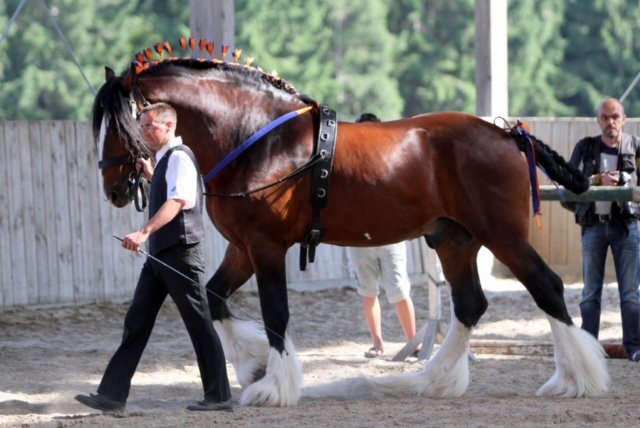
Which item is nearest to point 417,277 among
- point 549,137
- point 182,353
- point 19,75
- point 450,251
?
point 549,137

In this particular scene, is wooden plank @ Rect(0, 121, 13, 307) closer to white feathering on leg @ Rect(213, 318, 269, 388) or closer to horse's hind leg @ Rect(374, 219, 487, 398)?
white feathering on leg @ Rect(213, 318, 269, 388)

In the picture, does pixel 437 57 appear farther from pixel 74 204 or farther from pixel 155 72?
pixel 155 72

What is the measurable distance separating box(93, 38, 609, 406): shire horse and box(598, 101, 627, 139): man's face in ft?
3.66

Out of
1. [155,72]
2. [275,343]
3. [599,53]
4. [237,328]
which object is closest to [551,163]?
[275,343]

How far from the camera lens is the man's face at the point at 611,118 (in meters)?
7.80

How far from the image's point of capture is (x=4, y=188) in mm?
10094

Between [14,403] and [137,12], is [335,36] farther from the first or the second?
[14,403]

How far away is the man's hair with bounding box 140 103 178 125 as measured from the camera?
227 inches

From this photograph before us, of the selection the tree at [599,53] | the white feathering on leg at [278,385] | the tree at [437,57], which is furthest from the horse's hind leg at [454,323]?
the tree at [599,53]

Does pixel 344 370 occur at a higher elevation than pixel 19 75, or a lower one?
lower

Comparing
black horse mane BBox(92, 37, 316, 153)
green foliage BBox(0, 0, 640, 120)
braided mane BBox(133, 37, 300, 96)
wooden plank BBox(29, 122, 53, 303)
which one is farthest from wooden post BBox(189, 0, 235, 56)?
green foliage BBox(0, 0, 640, 120)

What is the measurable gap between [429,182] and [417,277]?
19.5 ft

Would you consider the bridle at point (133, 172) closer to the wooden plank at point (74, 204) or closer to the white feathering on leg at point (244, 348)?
the white feathering on leg at point (244, 348)

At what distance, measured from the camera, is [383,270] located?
824 cm
